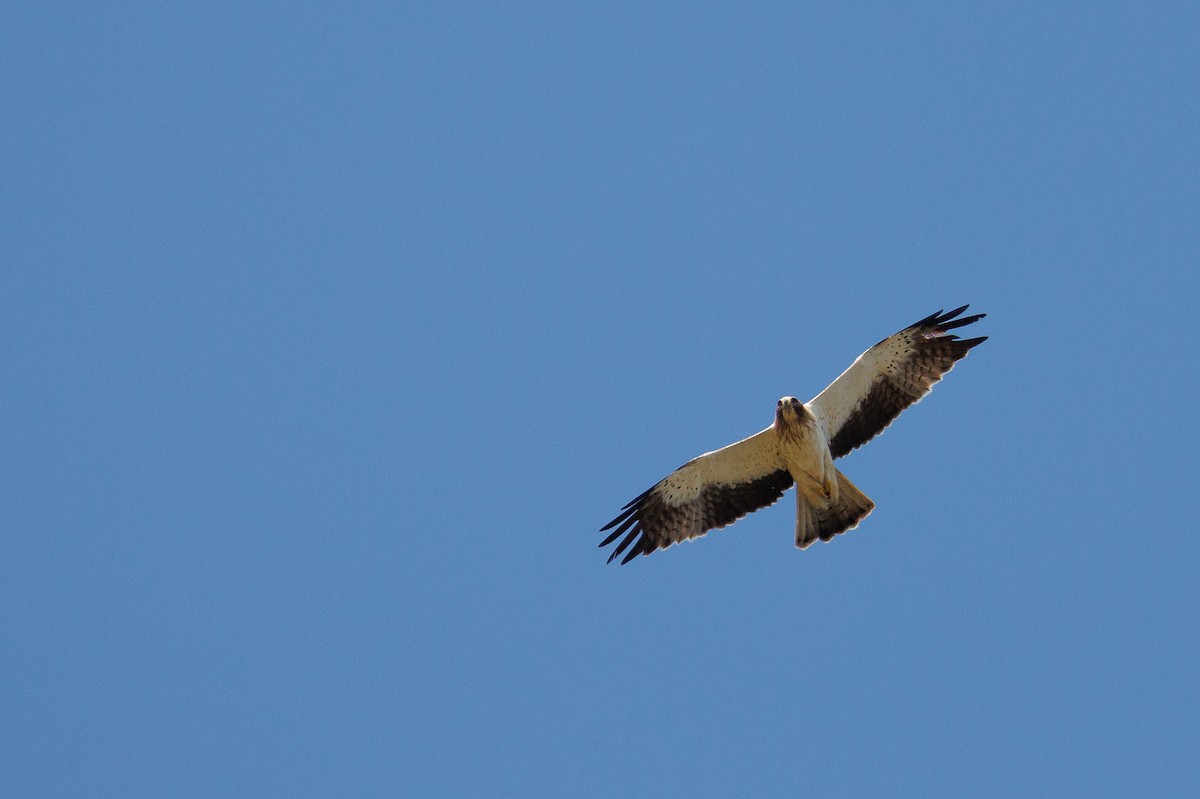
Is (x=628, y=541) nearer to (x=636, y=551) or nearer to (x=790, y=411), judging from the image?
(x=636, y=551)

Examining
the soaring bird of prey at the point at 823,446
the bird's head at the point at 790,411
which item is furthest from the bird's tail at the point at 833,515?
the bird's head at the point at 790,411

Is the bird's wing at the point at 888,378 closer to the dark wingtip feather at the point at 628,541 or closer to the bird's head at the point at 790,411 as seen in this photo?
the bird's head at the point at 790,411

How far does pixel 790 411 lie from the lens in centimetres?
1280

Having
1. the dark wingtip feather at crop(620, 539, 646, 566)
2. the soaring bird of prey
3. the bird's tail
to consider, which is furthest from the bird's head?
the dark wingtip feather at crop(620, 539, 646, 566)

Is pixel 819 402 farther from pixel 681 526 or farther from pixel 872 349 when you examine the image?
pixel 681 526

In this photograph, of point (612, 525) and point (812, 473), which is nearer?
point (812, 473)

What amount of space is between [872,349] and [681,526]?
102 inches

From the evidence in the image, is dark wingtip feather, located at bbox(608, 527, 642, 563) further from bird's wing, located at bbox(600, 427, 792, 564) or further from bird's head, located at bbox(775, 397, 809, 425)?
bird's head, located at bbox(775, 397, 809, 425)

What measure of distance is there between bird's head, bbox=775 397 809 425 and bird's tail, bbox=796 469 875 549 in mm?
761

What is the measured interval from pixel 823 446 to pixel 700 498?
4.92 ft

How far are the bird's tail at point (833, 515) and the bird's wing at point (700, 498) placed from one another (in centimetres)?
40

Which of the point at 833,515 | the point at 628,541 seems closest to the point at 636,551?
the point at 628,541

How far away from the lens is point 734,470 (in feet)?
44.4

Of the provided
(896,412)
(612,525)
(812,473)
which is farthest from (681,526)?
(896,412)
